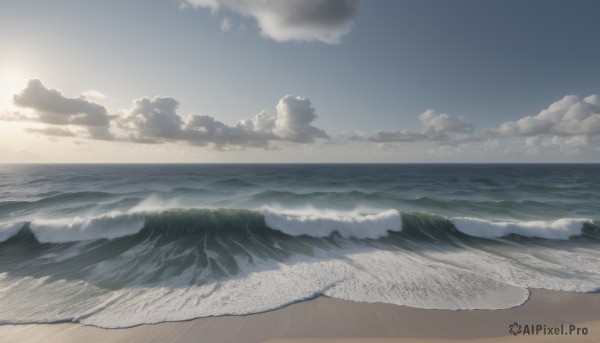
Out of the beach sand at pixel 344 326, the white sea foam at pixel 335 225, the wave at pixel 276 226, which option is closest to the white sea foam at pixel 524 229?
the wave at pixel 276 226

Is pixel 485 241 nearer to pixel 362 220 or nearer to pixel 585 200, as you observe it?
pixel 362 220

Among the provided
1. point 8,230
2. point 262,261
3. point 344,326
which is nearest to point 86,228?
point 8,230

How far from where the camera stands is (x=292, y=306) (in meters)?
6.98

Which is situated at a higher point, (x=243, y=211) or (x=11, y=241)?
(x=243, y=211)

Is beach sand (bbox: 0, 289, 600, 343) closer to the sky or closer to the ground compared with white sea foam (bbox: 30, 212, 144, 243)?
closer to the ground

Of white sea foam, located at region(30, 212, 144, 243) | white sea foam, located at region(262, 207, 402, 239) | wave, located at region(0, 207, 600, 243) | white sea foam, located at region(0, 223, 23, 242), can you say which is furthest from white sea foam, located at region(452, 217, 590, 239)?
white sea foam, located at region(0, 223, 23, 242)

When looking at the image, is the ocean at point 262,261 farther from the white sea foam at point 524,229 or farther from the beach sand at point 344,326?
the beach sand at point 344,326

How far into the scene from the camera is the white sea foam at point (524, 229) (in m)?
14.3

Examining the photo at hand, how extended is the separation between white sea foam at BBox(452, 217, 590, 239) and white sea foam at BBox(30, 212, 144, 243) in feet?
61.1

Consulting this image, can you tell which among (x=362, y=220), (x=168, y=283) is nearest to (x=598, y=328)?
(x=362, y=220)

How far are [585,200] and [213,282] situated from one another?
114 ft

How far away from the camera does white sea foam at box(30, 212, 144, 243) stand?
12773mm

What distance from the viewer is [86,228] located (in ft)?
43.3

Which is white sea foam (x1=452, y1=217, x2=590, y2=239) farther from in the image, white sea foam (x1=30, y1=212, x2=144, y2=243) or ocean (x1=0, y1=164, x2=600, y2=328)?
white sea foam (x1=30, y1=212, x2=144, y2=243)
